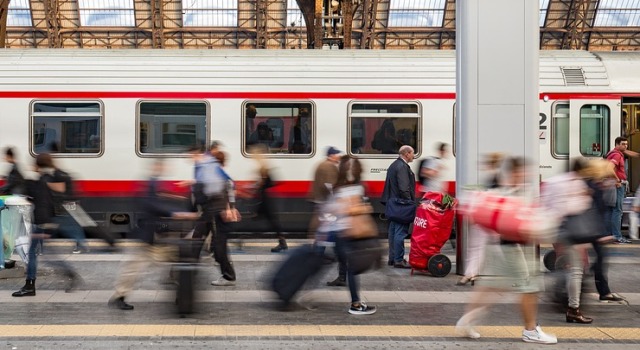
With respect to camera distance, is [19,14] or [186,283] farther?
[19,14]

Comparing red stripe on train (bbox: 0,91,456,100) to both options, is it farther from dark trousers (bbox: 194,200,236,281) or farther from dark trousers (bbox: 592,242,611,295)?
dark trousers (bbox: 592,242,611,295)

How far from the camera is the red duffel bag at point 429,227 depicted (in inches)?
396

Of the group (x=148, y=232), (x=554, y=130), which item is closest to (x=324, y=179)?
(x=148, y=232)

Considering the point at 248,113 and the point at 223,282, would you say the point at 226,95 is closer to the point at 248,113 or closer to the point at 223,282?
the point at 248,113

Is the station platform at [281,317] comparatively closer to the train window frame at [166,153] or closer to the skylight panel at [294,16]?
the train window frame at [166,153]

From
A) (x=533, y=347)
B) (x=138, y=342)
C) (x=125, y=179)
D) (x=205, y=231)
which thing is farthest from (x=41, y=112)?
(x=533, y=347)

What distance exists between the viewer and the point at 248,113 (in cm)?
1388

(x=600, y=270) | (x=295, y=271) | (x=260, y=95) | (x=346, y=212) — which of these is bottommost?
(x=600, y=270)

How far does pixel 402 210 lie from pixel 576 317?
3370 mm

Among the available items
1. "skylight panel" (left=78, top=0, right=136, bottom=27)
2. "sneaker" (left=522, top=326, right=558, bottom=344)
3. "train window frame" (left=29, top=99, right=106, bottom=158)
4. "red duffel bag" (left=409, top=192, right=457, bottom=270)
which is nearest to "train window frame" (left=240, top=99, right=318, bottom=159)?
"train window frame" (left=29, top=99, right=106, bottom=158)

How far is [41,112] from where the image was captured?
13.7m

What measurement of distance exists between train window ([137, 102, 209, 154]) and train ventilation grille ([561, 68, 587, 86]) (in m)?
6.51

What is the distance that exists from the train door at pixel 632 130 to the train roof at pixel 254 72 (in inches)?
17.5

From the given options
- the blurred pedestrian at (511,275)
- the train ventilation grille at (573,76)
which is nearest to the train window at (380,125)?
the train ventilation grille at (573,76)
